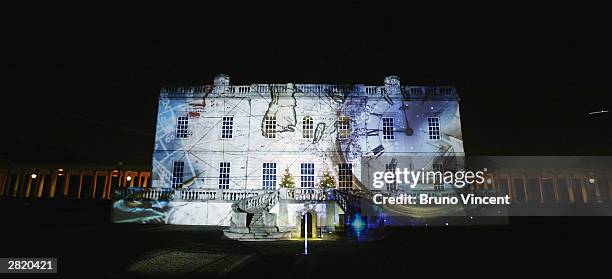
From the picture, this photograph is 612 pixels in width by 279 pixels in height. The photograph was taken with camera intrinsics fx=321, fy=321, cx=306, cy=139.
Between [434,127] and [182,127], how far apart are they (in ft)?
Answer: 63.5

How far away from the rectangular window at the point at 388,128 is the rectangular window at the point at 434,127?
9.36 ft

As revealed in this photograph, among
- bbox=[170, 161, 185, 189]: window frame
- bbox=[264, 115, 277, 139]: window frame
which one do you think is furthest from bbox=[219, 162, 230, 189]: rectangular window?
bbox=[264, 115, 277, 139]: window frame

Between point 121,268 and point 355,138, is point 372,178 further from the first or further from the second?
point 121,268

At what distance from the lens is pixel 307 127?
80.6ft

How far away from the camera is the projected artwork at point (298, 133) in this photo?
2378 centimetres

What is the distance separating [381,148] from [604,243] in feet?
44.0

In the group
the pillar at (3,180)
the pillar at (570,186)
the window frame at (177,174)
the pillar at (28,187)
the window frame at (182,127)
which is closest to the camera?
the window frame at (177,174)

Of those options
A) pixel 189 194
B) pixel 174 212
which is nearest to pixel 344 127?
pixel 189 194

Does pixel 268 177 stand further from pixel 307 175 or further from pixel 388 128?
pixel 388 128

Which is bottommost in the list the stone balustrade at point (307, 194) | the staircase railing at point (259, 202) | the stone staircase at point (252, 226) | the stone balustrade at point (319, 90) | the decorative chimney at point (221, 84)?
the stone staircase at point (252, 226)

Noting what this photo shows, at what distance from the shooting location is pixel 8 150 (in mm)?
58688

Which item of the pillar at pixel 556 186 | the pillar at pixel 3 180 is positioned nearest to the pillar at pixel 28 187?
the pillar at pixel 3 180

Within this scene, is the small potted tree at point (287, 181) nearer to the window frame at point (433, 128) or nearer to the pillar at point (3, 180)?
the window frame at point (433, 128)

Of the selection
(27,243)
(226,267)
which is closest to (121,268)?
(226,267)
